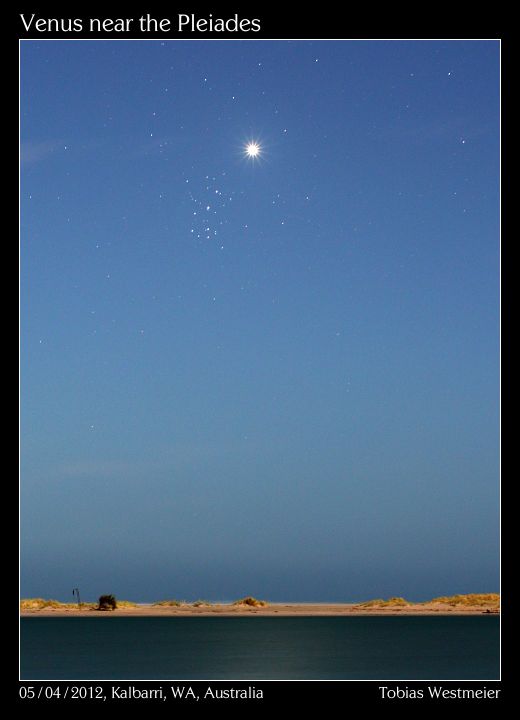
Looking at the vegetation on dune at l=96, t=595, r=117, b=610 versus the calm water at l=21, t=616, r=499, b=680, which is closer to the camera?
the calm water at l=21, t=616, r=499, b=680

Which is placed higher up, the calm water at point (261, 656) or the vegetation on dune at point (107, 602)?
the calm water at point (261, 656)

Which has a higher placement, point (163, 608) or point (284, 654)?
point (284, 654)

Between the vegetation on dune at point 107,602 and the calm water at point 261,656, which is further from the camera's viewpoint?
the vegetation on dune at point 107,602

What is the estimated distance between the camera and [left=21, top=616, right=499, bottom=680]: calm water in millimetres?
61375

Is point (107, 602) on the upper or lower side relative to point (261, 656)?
lower

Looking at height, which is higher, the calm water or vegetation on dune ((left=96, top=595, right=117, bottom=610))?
the calm water

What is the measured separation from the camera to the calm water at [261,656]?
6138cm

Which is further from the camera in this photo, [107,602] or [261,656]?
[107,602]

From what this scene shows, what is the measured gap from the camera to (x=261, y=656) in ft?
239
